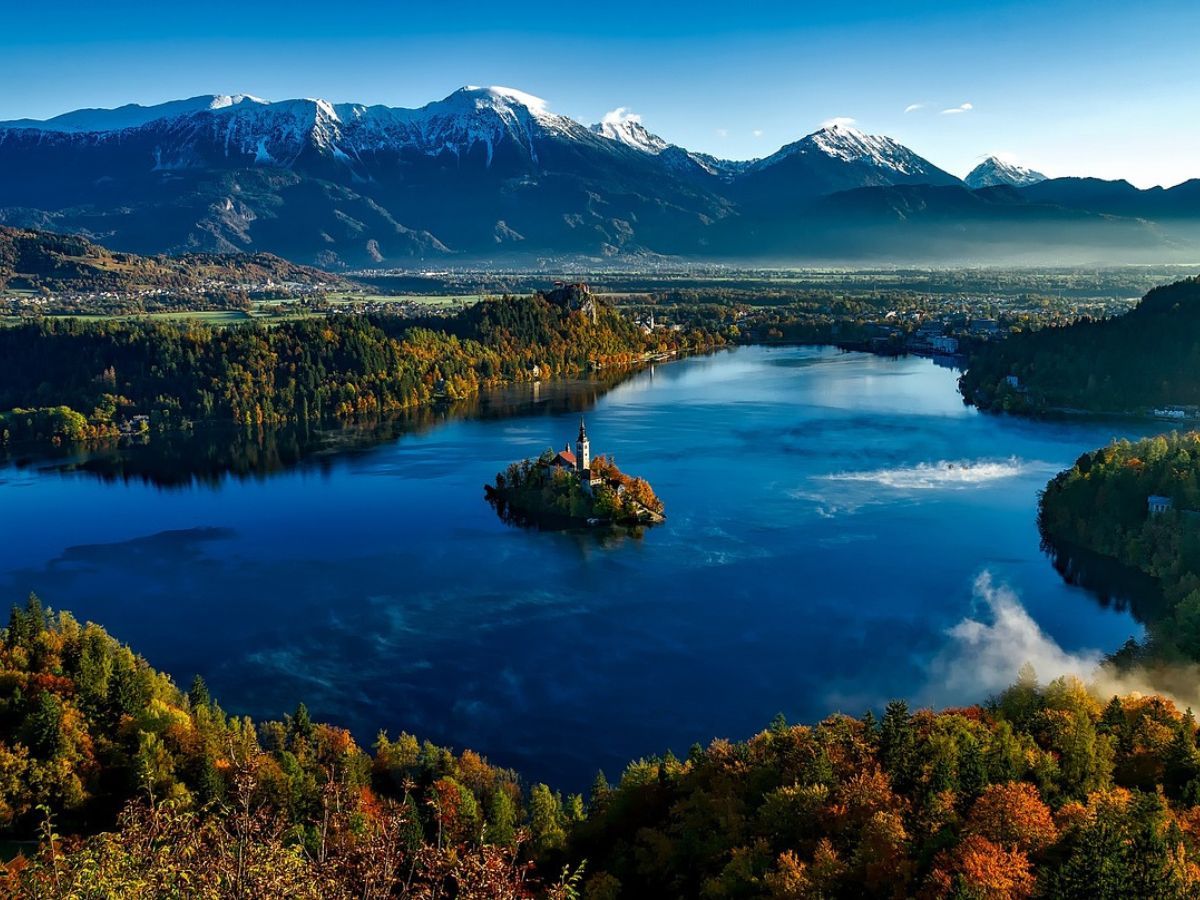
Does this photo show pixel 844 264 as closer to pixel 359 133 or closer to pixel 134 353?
pixel 359 133

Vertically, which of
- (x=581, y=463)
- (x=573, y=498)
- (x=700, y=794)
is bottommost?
(x=700, y=794)

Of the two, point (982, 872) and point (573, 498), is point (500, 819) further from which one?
point (573, 498)

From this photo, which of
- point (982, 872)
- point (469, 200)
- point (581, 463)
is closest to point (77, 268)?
point (581, 463)

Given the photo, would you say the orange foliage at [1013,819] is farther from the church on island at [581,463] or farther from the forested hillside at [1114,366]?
the forested hillside at [1114,366]

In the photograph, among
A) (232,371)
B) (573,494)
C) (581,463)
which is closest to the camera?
(573,494)

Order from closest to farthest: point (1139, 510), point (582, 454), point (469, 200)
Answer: point (1139, 510) → point (582, 454) → point (469, 200)

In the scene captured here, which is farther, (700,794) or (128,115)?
(128,115)

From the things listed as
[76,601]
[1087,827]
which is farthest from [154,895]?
[76,601]

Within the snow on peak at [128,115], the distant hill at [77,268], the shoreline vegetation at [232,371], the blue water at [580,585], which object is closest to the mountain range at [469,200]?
the snow on peak at [128,115]

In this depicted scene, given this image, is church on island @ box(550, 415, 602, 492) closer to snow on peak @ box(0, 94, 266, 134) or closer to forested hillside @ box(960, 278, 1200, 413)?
forested hillside @ box(960, 278, 1200, 413)
